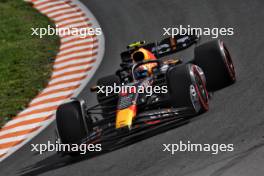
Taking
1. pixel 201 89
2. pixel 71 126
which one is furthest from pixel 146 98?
pixel 71 126

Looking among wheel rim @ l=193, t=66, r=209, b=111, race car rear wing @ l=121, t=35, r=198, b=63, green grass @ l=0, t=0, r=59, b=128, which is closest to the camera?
wheel rim @ l=193, t=66, r=209, b=111

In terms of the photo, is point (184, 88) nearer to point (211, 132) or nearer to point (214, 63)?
point (211, 132)

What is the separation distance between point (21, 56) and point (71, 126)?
838cm

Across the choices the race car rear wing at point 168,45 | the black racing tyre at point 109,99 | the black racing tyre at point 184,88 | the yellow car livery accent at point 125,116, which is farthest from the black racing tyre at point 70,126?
the race car rear wing at point 168,45

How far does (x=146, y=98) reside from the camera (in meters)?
10.5

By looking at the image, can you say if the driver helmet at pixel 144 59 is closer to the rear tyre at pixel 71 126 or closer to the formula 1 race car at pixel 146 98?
the formula 1 race car at pixel 146 98

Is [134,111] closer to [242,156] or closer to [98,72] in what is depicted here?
[242,156]

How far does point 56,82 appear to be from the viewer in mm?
15867

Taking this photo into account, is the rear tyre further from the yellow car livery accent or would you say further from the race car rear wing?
the race car rear wing

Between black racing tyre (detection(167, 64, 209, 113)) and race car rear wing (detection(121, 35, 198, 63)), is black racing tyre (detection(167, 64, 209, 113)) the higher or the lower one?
the lower one

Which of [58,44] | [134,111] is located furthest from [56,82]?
[134,111]

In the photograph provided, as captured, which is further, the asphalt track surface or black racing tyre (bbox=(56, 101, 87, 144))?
black racing tyre (bbox=(56, 101, 87, 144))

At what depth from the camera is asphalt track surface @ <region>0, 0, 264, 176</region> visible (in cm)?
795

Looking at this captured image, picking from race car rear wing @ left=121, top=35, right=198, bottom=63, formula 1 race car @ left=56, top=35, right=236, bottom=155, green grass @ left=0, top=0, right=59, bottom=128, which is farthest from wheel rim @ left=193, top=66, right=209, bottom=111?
green grass @ left=0, top=0, right=59, bottom=128
